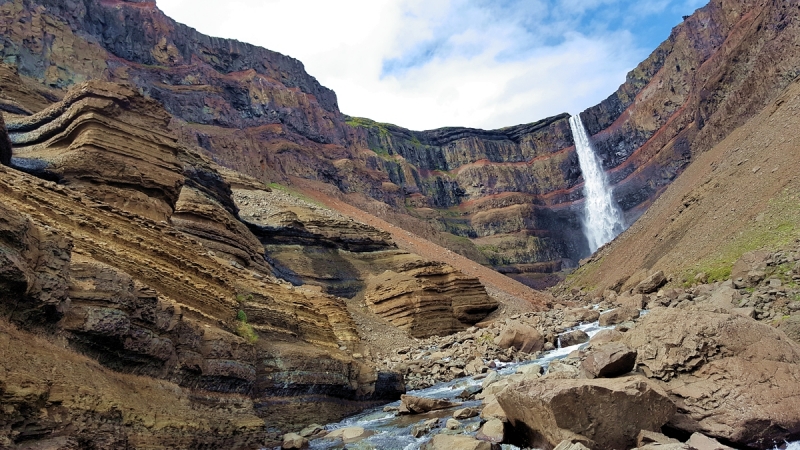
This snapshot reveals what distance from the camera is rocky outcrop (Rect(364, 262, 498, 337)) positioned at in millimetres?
30484

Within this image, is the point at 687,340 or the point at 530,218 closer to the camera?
the point at 687,340

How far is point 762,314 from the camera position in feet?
46.2

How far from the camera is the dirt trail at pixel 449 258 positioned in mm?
41062

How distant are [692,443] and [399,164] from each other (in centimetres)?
10336

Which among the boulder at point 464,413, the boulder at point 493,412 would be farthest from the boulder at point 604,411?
the boulder at point 464,413

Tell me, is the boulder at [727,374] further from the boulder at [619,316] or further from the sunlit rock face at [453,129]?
the sunlit rock face at [453,129]

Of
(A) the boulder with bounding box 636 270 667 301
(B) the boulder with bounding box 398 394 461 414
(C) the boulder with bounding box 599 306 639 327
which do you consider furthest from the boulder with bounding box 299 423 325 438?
(A) the boulder with bounding box 636 270 667 301

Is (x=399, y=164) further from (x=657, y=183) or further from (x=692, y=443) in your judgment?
(x=692, y=443)

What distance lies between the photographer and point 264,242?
35219mm

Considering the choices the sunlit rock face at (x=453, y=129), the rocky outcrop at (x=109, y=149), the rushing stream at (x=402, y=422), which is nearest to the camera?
the rushing stream at (x=402, y=422)

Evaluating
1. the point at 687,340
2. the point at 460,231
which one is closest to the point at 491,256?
the point at 460,231

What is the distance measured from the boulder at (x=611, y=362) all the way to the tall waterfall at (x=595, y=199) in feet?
277

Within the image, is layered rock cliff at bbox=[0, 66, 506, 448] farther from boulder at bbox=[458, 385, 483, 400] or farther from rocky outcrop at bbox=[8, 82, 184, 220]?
boulder at bbox=[458, 385, 483, 400]

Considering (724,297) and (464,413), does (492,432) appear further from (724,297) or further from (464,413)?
→ (724,297)
